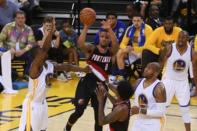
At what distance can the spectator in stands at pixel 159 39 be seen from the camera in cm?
1045

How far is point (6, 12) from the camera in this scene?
12727mm

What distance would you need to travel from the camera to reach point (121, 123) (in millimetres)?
5734

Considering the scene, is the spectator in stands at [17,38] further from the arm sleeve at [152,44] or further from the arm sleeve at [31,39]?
the arm sleeve at [152,44]

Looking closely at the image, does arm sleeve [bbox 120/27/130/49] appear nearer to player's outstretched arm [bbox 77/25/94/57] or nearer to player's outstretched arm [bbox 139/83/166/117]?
player's outstretched arm [bbox 77/25/94/57]

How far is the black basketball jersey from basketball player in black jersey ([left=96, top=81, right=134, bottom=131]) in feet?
5.73

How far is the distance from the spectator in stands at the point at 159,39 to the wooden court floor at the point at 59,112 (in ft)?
3.45

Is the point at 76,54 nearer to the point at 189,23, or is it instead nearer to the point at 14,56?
the point at 14,56

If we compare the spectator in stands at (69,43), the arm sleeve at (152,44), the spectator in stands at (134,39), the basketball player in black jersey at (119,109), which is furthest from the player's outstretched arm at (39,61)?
the spectator in stands at (69,43)

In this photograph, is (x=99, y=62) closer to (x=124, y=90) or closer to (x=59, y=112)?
(x=124, y=90)

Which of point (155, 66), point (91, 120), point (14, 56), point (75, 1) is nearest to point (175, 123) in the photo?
point (91, 120)

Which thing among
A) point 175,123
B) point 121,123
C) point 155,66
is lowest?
point 175,123

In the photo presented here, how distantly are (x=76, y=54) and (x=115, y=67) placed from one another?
1.39 metres

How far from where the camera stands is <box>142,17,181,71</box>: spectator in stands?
10453mm

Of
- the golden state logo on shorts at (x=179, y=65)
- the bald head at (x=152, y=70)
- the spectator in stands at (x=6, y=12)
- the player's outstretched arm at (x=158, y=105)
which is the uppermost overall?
the spectator in stands at (x=6, y=12)
